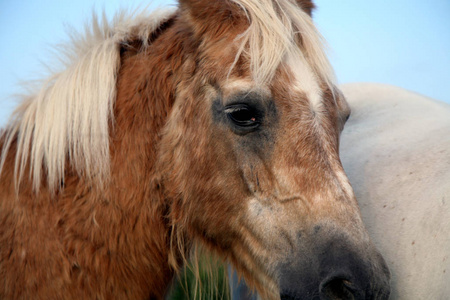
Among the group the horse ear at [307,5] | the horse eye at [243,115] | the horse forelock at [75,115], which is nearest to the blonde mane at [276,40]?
the horse eye at [243,115]

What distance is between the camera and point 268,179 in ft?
7.28

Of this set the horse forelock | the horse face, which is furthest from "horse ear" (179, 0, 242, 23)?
the horse forelock

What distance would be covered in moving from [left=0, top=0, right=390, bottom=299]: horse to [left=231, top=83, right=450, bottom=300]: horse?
1.65 ft

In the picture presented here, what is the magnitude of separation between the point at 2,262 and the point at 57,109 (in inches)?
39.6

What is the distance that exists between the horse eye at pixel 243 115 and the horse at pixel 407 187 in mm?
1153

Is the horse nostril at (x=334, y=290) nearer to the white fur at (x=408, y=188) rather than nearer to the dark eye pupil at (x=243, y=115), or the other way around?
the white fur at (x=408, y=188)

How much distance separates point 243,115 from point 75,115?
1132 mm

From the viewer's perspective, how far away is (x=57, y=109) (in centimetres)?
263

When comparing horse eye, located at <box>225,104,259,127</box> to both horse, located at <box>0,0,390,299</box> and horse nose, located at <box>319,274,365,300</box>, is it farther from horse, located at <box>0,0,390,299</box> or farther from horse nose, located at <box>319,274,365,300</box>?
horse nose, located at <box>319,274,365,300</box>

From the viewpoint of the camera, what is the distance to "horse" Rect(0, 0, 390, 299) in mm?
2154

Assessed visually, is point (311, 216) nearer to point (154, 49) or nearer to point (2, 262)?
point (154, 49)

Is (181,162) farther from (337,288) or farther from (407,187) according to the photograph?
(407,187)

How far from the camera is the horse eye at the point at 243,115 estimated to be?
7.32ft

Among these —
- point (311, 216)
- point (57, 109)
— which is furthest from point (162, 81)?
point (311, 216)
